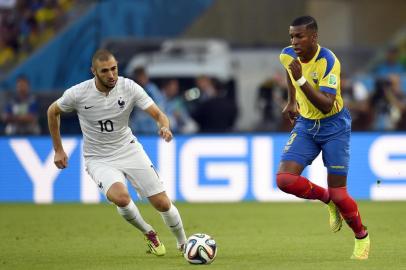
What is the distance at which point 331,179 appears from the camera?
9.71m

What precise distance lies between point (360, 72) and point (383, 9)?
10.5ft

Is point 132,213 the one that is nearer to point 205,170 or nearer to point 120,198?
point 120,198

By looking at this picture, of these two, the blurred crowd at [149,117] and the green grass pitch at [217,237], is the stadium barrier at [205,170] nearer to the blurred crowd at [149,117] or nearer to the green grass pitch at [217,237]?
the green grass pitch at [217,237]

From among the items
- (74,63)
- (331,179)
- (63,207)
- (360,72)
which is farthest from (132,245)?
(360,72)

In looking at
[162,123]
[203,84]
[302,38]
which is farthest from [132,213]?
[203,84]

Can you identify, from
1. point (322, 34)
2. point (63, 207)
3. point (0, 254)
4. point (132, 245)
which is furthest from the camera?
point (322, 34)

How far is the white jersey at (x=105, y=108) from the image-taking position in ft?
33.2

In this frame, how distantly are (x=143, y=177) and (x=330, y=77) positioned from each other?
205 centimetres

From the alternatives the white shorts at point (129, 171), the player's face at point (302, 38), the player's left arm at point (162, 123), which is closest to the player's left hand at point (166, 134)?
the player's left arm at point (162, 123)

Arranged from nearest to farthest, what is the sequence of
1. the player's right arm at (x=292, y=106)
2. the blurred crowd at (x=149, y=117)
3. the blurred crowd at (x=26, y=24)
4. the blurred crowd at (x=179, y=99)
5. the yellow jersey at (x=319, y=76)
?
the yellow jersey at (x=319, y=76) → the player's right arm at (x=292, y=106) → the blurred crowd at (x=149, y=117) → the blurred crowd at (x=179, y=99) → the blurred crowd at (x=26, y=24)

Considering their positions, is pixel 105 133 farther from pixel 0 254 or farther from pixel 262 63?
pixel 262 63

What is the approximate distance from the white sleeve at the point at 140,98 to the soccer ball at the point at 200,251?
1386 mm

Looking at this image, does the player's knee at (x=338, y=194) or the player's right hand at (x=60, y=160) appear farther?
the player's right hand at (x=60, y=160)

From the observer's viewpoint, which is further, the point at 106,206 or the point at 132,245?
the point at 106,206
